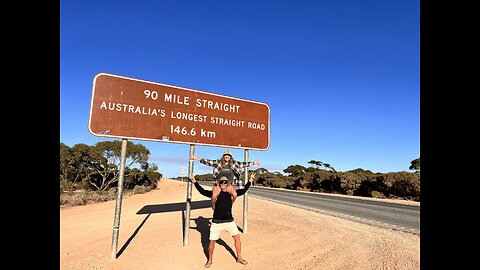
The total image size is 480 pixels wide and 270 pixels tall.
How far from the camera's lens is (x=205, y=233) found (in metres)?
6.88

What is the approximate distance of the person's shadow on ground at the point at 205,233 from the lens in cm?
560

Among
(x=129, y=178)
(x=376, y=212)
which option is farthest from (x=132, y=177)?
(x=376, y=212)

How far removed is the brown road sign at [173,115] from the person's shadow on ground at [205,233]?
239 centimetres

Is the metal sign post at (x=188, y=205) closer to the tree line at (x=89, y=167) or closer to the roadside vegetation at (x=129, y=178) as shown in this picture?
A: the roadside vegetation at (x=129, y=178)

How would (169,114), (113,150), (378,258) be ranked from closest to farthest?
(378,258)
(169,114)
(113,150)

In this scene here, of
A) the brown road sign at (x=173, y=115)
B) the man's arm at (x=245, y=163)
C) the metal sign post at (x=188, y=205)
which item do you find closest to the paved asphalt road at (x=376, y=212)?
the man's arm at (x=245, y=163)

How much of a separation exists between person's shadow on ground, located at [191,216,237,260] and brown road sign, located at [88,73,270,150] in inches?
94.0

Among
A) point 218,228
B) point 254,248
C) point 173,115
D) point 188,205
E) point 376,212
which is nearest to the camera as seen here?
point 218,228

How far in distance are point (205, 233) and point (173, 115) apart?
3.27 meters

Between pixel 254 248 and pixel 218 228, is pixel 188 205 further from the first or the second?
pixel 254 248
